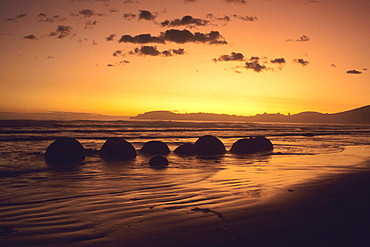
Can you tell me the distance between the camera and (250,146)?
67.0 ft

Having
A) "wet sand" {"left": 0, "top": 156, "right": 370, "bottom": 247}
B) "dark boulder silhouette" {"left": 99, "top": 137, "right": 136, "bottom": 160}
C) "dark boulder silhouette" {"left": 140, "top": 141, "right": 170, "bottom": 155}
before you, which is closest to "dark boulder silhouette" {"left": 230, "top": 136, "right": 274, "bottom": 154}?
"dark boulder silhouette" {"left": 140, "top": 141, "right": 170, "bottom": 155}

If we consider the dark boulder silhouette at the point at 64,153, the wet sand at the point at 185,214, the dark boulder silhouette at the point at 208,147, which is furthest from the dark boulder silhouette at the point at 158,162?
the dark boulder silhouette at the point at 208,147

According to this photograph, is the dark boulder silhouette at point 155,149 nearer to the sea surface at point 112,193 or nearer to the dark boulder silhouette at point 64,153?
the dark boulder silhouette at point 64,153

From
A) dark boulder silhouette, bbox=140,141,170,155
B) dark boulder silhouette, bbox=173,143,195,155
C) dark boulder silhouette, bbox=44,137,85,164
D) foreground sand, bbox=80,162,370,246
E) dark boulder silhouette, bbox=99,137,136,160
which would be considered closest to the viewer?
foreground sand, bbox=80,162,370,246

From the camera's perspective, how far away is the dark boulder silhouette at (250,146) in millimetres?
19994

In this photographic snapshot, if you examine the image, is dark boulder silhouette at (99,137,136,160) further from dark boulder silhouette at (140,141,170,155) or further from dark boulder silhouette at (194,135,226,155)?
dark boulder silhouette at (194,135,226,155)

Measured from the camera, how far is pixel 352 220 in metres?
5.54

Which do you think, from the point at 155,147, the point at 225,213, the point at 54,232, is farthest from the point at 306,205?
the point at 155,147

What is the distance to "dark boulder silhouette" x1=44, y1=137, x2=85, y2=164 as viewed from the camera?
15.0 metres

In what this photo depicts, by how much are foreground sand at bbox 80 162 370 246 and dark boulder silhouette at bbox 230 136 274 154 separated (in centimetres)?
1250

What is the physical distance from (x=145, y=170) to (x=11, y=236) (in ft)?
25.4

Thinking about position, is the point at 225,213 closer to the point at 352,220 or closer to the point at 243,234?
the point at 243,234

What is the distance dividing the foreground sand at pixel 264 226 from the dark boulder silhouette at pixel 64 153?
10.3 metres

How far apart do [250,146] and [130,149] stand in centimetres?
795
